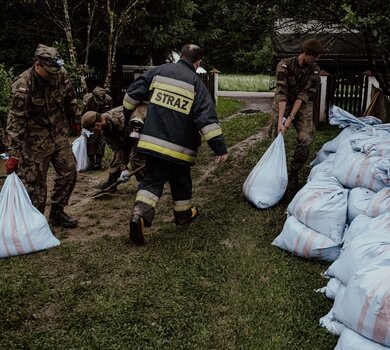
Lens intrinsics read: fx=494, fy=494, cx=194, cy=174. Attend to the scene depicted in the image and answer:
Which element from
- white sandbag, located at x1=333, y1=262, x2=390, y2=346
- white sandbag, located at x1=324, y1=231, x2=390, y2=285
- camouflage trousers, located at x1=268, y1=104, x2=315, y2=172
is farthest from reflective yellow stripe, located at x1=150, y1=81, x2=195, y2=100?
white sandbag, located at x1=333, y1=262, x2=390, y2=346

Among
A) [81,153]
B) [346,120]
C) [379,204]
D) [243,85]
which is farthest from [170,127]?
[243,85]

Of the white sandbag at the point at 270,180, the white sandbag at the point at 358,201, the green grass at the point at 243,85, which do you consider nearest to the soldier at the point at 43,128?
the white sandbag at the point at 270,180

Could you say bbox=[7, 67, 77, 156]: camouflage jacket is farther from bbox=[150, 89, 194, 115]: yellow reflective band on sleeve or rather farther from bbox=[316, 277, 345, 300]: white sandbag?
bbox=[316, 277, 345, 300]: white sandbag

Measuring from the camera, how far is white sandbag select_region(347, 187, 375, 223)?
3.72 m

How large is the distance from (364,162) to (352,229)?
29.8 inches

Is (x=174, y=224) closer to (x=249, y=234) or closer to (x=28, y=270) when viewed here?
(x=249, y=234)

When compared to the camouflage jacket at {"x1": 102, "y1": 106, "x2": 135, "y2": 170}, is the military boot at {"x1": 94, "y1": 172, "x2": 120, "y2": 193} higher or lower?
lower

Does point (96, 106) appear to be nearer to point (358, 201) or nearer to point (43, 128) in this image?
point (43, 128)

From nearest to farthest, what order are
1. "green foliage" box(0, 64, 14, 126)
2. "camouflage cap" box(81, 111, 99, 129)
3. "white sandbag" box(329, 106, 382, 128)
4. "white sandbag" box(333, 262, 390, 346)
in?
"white sandbag" box(333, 262, 390, 346), "camouflage cap" box(81, 111, 99, 129), "white sandbag" box(329, 106, 382, 128), "green foliage" box(0, 64, 14, 126)

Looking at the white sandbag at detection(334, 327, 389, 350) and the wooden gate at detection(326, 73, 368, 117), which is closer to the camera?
the white sandbag at detection(334, 327, 389, 350)

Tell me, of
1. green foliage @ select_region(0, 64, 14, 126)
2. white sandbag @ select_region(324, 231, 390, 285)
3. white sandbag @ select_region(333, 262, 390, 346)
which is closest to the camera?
white sandbag @ select_region(333, 262, 390, 346)

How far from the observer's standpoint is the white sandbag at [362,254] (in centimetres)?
264

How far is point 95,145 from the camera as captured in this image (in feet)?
22.0

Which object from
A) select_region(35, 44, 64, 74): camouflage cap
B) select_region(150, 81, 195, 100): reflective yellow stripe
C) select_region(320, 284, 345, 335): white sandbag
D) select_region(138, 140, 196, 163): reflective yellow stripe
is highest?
select_region(35, 44, 64, 74): camouflage cap
